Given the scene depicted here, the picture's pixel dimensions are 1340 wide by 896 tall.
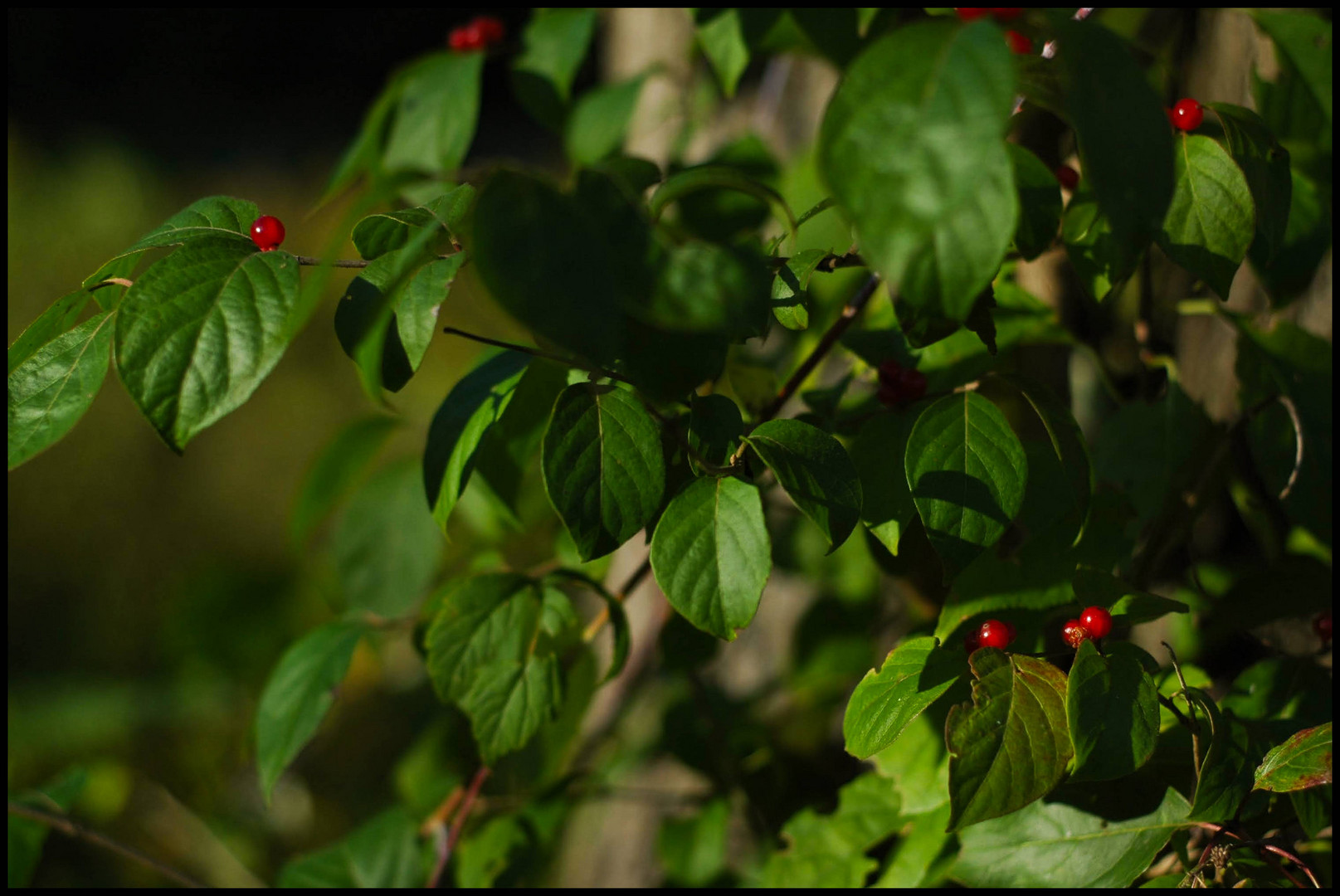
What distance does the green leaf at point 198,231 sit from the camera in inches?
21.8

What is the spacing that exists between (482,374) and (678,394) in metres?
0.20

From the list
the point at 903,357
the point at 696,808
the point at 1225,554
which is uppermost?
the point at 903,357

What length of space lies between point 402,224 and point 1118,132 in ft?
1.38

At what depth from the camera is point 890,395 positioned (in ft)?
2.34

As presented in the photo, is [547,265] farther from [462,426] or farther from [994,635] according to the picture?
[994,635]

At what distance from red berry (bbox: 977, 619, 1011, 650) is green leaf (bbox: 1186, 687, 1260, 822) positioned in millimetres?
113

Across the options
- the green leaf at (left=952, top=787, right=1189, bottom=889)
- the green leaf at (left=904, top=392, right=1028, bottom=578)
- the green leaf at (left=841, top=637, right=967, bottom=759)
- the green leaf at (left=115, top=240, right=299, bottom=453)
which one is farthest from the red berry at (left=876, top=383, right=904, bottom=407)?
the green leaf at (left=115, top=240, right=299, bottom=453)

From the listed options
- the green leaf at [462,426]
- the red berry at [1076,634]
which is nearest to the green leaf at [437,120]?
the green leaf at [462,426]

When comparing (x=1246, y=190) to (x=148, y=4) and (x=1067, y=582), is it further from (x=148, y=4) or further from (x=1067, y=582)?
(x=148, y=4)

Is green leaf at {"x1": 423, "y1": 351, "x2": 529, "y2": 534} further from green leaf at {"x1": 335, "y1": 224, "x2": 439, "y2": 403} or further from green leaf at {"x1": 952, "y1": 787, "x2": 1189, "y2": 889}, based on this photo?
green leaf at {"x1": 952, "y1": 787, "x2": 1189, "y2": 889}

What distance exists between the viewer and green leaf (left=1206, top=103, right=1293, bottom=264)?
0.60 meters

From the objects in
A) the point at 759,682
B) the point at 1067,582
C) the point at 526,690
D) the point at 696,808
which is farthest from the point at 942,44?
the point at 759,682

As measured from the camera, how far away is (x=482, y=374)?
667mm

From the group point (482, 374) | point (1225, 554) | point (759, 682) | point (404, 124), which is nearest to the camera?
point (482, 374)
